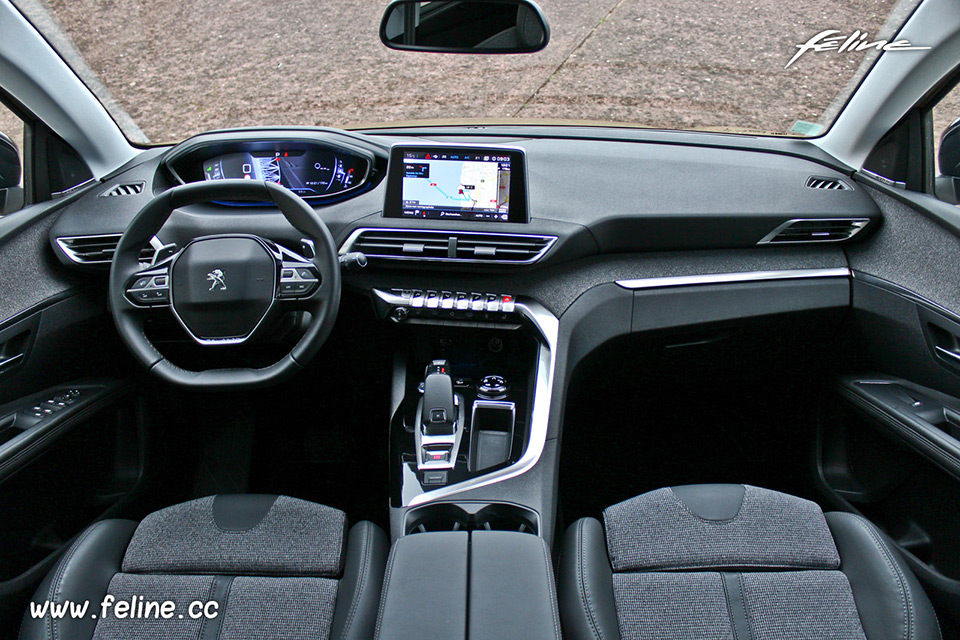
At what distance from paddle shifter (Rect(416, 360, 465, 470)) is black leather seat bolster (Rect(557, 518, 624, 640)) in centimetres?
45

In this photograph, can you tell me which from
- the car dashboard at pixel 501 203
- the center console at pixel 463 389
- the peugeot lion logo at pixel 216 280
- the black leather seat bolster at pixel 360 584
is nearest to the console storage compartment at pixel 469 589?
the black leather seat bolster at pixel 360 584

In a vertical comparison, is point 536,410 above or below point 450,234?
below

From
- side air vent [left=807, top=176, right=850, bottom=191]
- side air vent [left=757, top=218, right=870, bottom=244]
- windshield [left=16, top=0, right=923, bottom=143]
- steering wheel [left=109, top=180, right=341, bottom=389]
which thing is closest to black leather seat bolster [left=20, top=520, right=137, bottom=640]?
steering wheel [left=109, top=180, right=341, bottom=389]

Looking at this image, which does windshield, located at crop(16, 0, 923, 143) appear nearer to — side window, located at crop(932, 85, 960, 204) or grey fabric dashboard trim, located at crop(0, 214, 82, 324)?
side window, located at crop(932, 85, 960, 204)

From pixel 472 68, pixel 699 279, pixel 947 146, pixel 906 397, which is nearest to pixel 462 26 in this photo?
pixel 472 68

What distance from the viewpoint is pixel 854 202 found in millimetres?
2227

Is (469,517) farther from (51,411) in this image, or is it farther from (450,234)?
(51,411)

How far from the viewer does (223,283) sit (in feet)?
5.86

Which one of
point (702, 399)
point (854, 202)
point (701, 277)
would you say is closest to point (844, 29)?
point (854, 202)

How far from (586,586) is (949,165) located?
5.35 feet

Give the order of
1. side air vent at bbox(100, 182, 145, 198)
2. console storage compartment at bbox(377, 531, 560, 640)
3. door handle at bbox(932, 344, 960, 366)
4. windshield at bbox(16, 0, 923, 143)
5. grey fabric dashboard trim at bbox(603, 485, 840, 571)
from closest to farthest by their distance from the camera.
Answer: console storage compartment at bbox(377, 531, 560, 640) < grey fabric dashboard trim at bbox(603, 485, 840, 571) < door handle at bbox(932, 344, 960, 366) < side air vent at bbox(100, 182, 145, 198) < windshield at bbox(16, 0, 923, 143)

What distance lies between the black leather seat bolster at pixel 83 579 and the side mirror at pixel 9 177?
1.19 m

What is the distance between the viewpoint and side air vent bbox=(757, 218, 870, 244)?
2.21 m

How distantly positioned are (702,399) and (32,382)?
7.58 feet
